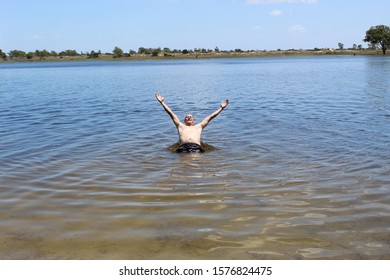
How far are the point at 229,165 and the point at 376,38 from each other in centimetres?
12876

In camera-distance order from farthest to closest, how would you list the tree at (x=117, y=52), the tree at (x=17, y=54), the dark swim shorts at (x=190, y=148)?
the tree at (x=17, y=54) < the tree at (x=117, y=52) < the dark swim shorts at (x=190, y=148)

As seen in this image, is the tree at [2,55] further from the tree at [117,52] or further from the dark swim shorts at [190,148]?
the dark swim shorts at [190,148]

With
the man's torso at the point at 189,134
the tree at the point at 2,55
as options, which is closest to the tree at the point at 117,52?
the tree at the point at 2,55

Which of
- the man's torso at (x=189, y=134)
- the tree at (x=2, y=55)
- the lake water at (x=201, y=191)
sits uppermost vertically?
the tree at (x=2, y=55)

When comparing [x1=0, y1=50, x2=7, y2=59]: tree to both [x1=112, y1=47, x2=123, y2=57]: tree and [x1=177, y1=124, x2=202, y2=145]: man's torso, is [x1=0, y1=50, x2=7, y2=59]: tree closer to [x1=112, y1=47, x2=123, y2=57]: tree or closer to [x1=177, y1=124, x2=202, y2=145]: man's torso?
[x1=112, y1=47, x2=123, y2=57]: tree

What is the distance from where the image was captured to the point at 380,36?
120875mm

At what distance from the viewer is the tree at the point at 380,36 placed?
12038cm

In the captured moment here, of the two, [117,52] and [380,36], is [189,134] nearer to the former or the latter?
[380,36]

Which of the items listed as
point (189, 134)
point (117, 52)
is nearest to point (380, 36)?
point (117, 52)

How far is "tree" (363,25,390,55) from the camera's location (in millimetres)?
120375

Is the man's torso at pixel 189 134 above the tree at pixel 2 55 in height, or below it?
below

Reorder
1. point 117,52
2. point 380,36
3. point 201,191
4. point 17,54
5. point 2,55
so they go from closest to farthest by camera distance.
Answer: point 201,191 → point 380,36 → point 2,55 → point 117,52 → point 17,54
